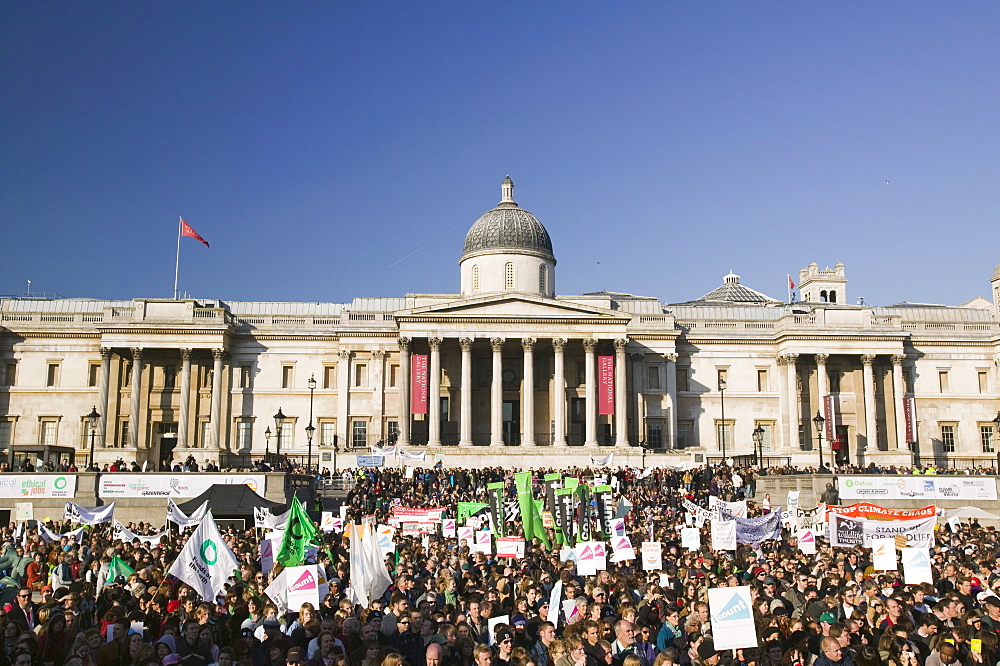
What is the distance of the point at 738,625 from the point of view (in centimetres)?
1135

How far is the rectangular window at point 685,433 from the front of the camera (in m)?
64.6

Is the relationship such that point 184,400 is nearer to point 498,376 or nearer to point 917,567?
point 498,376

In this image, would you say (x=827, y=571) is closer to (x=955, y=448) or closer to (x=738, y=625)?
(x=738, y=625)

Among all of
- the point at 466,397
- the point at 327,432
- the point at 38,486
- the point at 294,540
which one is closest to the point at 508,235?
the point at 466,397

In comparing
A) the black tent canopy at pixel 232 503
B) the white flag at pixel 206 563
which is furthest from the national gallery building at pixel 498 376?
the white flag at pixel 206 563

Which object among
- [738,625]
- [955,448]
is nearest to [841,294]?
[955,448]

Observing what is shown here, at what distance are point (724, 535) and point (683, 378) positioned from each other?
1643 inches

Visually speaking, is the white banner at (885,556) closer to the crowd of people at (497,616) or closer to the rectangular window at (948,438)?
the crowd of people at (497,616)

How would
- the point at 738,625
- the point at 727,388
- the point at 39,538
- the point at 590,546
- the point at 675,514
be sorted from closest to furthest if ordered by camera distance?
the point at 738,625
the point at 590,546
the point at 39,538
the point at 675,514
the point at 727,388

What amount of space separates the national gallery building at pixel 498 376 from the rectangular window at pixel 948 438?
0.43 ft

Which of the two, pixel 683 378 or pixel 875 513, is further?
pixel 683 378

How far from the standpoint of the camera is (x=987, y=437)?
6550 cm

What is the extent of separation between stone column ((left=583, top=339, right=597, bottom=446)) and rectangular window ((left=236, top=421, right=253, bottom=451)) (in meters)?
21.0

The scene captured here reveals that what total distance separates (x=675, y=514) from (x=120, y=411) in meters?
39.3
